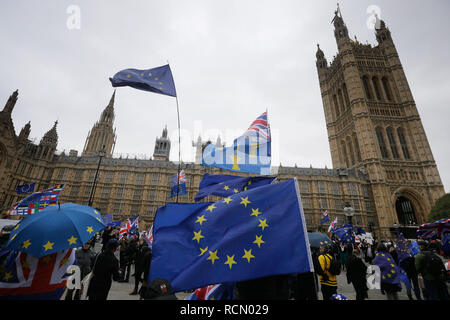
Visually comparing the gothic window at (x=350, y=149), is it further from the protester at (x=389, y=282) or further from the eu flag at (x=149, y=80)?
the eu flag at (x=149, y=80)

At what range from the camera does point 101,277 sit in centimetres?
428

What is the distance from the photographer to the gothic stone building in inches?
1490

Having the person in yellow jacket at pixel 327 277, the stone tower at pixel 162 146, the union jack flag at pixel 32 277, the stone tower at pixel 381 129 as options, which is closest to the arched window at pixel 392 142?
the stone tower at pixel 381 129

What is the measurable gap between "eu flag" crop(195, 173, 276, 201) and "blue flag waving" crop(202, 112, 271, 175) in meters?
0.84

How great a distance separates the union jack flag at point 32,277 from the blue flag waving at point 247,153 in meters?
5.09

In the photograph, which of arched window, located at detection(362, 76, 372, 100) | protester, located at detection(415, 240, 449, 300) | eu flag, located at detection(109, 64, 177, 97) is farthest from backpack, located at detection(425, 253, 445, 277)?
arched window, located at detection(362, 76, 372, 100)

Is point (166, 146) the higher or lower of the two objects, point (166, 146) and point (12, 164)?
the higher

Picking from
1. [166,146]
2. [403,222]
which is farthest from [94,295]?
[166,146]

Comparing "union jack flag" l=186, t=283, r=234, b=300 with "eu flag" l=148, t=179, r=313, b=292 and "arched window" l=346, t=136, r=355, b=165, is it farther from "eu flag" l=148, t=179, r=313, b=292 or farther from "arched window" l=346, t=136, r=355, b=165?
"arched window" l=346, t=136, r=355, b=165

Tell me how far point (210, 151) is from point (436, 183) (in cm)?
5547

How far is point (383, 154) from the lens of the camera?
46.3m

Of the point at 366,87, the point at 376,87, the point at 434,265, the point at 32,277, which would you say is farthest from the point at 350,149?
the point at 32,277

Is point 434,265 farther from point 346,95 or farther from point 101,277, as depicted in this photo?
point 346,95
